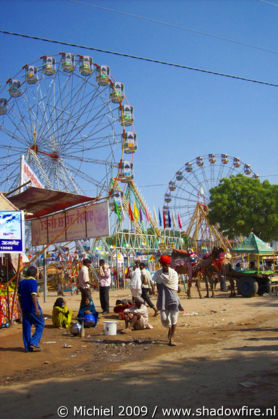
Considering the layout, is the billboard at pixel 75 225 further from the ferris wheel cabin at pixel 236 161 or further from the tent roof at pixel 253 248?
the ferris wheel cabin at pixel 236 161

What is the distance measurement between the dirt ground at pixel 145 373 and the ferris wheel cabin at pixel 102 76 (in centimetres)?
1890

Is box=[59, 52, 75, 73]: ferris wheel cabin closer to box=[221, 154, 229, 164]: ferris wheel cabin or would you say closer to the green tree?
the green tree

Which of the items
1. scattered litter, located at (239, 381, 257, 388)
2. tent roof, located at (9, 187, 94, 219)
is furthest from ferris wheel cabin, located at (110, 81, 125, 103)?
scattered litter, located at (239, 381, 257, 388)

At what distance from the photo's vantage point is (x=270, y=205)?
30.3 meters

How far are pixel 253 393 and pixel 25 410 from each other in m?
2.15

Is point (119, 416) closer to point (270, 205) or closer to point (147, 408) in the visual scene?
point (147, 408)

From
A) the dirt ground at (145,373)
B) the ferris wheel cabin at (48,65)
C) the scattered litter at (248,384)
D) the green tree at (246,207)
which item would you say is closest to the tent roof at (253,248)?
the dirt ground at (145,373)

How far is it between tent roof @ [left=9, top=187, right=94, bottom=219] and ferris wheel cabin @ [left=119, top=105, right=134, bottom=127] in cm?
1354

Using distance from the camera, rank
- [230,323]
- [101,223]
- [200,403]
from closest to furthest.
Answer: [200,403] < [230,323] < [101,223]

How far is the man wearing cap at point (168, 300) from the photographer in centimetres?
688

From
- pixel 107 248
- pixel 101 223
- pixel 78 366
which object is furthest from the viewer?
pixel 107 248

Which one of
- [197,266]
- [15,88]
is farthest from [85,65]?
[197,266]

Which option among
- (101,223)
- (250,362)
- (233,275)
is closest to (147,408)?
(250,362)

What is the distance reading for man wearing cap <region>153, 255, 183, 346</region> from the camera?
6883mm
